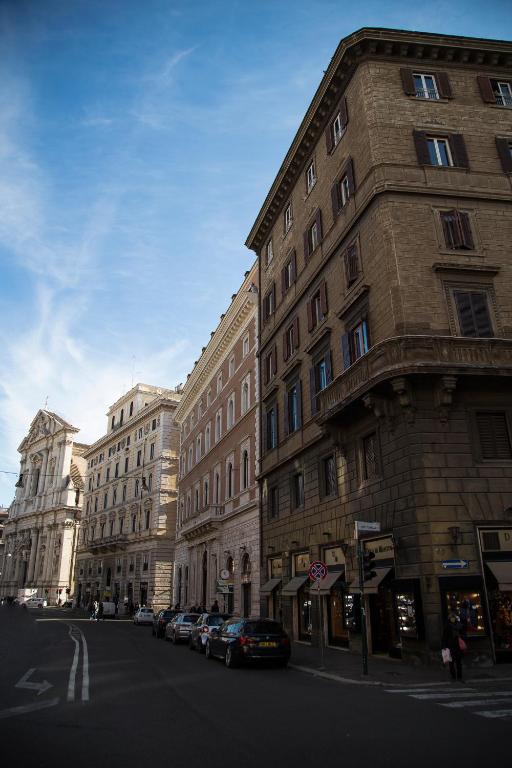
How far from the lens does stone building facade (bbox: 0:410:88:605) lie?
3342 inches

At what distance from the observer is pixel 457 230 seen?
18.8 meters

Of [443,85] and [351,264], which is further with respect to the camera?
[443,85]

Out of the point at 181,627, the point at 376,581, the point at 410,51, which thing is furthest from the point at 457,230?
the point at 181,627

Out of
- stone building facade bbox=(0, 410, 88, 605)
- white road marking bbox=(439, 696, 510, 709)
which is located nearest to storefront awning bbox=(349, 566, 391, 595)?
white road marking bbox=(439, 696, 510, 709)

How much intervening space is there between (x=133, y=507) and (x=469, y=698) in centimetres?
5755

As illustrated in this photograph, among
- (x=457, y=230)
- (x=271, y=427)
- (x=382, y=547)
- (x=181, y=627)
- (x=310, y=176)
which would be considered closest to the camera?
(x=382, y=547)

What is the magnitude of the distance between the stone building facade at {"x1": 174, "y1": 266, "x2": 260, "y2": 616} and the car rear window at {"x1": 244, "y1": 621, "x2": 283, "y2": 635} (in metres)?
12.3

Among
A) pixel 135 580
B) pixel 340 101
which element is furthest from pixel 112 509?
pixel 340 101

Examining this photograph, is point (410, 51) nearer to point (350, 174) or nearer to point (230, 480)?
point (350, 174)

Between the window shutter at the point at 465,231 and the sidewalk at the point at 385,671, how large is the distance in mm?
12365

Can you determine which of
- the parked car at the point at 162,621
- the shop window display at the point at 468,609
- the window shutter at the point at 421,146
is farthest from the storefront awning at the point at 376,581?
the parked car at the point at 162,621

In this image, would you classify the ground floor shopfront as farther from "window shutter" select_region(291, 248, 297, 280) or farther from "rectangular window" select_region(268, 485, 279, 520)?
"window shutter" select_region(291, 248, 297, 280)

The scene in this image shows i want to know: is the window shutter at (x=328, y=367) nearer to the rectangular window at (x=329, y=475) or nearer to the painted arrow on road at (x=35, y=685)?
the rectangular window at (x=329, y=475)

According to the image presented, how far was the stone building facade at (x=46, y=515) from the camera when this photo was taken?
278 ft
